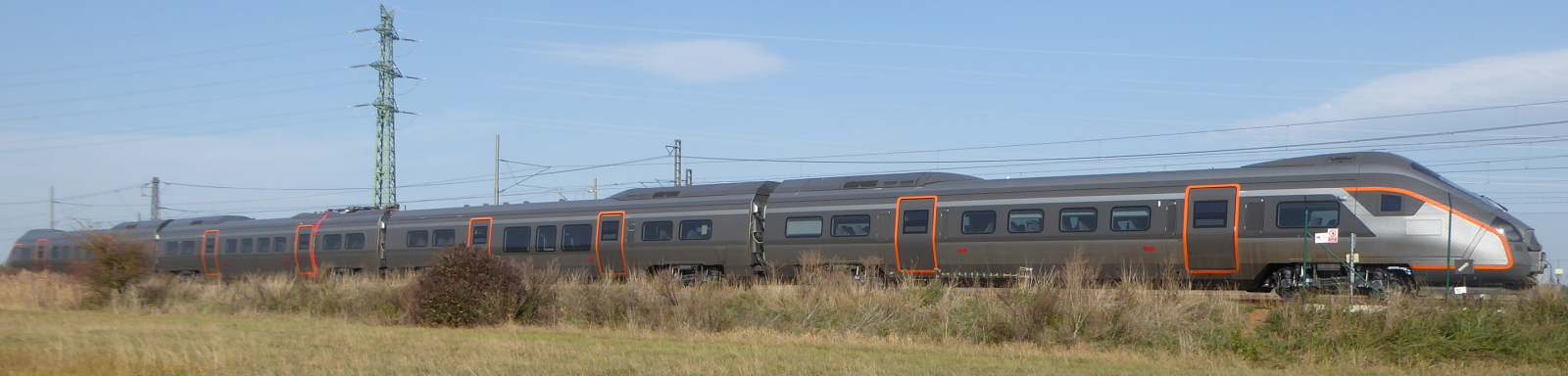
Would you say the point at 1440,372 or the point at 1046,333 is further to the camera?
the point at 1046,333

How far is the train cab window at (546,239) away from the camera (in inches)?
1144

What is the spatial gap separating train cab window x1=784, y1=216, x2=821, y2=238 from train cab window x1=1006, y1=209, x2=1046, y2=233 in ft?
14.6

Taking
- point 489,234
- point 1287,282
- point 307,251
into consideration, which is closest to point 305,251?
point 307,251

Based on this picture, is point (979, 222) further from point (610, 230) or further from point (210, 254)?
point (210, 254)

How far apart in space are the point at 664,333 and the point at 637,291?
2511 millimetres

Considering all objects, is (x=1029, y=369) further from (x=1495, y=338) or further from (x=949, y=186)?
(x=949, y=186)

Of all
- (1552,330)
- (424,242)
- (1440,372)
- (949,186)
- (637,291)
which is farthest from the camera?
(424,242)

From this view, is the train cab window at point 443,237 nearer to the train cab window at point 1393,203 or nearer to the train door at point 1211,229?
the train door at point 1211,229

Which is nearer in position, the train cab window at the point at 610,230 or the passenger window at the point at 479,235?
the train cab window at the point at 610,230

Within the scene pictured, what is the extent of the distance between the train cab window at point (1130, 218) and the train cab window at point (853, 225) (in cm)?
515

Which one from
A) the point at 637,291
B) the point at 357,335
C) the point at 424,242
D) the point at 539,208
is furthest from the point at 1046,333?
the point at 424,242

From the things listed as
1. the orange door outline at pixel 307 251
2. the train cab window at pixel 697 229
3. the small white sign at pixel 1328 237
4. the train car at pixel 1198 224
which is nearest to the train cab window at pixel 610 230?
the train cab window at pixel 697 229

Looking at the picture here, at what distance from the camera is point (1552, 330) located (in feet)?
46.1

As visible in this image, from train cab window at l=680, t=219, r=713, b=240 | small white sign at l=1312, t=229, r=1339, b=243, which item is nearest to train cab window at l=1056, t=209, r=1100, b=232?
small white sign at l=1312, t=229, r=1339, b=243
